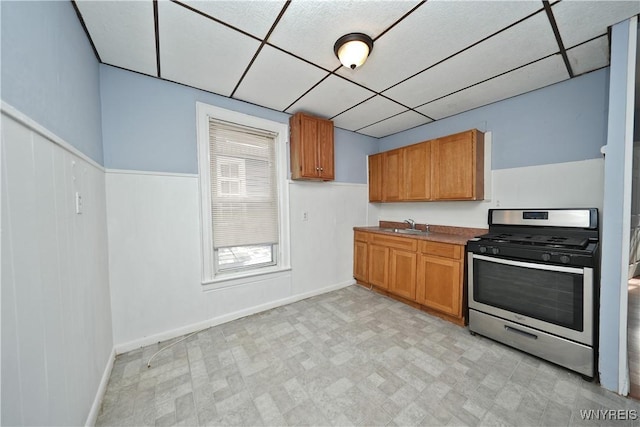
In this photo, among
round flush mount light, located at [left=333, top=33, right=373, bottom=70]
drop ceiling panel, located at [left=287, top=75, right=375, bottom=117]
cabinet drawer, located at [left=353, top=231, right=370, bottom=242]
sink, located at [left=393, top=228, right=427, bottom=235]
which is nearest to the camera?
round flush mount light, located at [left=333, top=33, right=373, bottom=70]

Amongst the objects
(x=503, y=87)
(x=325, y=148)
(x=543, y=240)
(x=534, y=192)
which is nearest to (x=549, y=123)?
(x=503, y=87)

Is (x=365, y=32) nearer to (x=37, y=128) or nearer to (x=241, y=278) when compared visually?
(x=37, y=128)

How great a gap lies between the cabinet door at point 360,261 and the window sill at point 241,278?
1183 mm

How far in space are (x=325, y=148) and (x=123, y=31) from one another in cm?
212

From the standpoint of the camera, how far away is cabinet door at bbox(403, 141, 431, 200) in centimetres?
298

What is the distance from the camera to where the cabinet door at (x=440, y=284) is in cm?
238

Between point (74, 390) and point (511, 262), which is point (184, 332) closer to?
point (74, 390)

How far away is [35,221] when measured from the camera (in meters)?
0.91

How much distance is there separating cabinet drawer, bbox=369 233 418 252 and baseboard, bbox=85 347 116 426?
299cm

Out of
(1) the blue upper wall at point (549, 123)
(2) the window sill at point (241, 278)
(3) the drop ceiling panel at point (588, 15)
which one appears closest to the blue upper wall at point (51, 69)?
(2) the window sill at point (241, 278)

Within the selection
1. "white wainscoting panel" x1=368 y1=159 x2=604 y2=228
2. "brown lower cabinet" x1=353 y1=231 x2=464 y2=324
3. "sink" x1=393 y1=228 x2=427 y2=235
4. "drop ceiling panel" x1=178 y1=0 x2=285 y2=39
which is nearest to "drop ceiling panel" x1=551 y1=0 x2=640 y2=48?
"white wainscoting panel" x1=368 y1=159 x2=604 y2=228

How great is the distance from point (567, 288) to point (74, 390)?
10.6 feet

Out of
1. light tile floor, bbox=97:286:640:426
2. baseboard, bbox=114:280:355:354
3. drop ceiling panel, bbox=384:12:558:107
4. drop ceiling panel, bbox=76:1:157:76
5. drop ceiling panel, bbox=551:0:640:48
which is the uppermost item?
drop ceiling panel, bbox=76:1:157:76

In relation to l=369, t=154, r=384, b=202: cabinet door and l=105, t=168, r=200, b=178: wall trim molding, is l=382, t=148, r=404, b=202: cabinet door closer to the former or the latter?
l=369, t=154, r=384, b=202: cabinet door
